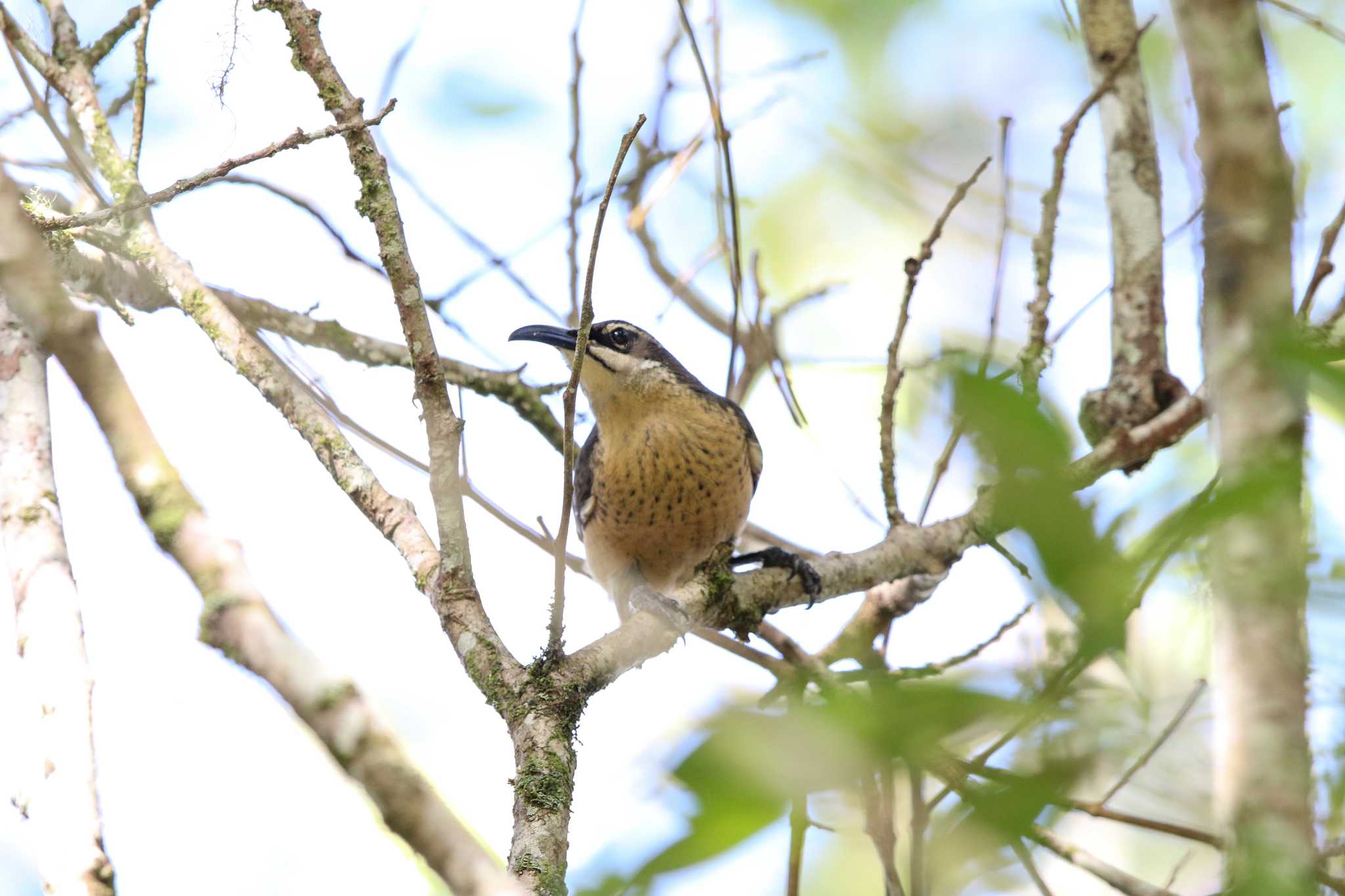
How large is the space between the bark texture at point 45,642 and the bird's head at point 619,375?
2.91 m

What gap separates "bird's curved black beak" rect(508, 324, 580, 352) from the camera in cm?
664

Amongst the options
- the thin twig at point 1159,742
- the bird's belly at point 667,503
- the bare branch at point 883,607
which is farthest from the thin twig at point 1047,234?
the thin twig at point 1159,742

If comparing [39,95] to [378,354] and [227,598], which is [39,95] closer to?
[378,354]

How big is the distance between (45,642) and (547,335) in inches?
139

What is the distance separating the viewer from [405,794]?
3008mm

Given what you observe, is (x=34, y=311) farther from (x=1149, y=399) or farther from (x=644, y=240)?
(x=1149, y=399)

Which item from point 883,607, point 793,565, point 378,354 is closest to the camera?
point 793,565

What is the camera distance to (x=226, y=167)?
343 centimetres

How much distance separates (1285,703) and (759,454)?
6074 mm

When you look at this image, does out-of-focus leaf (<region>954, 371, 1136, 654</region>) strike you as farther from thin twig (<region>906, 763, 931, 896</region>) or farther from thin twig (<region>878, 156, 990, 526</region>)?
thin twig (<region>878, 156, 990, 526</region>)

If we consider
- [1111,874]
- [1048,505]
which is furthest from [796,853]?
[1048,505]

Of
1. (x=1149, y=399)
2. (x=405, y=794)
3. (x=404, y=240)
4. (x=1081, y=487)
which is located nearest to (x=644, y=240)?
(x=1149, y=399)

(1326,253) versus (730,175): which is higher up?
(730,175)

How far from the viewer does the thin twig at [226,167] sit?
3.44 meters
